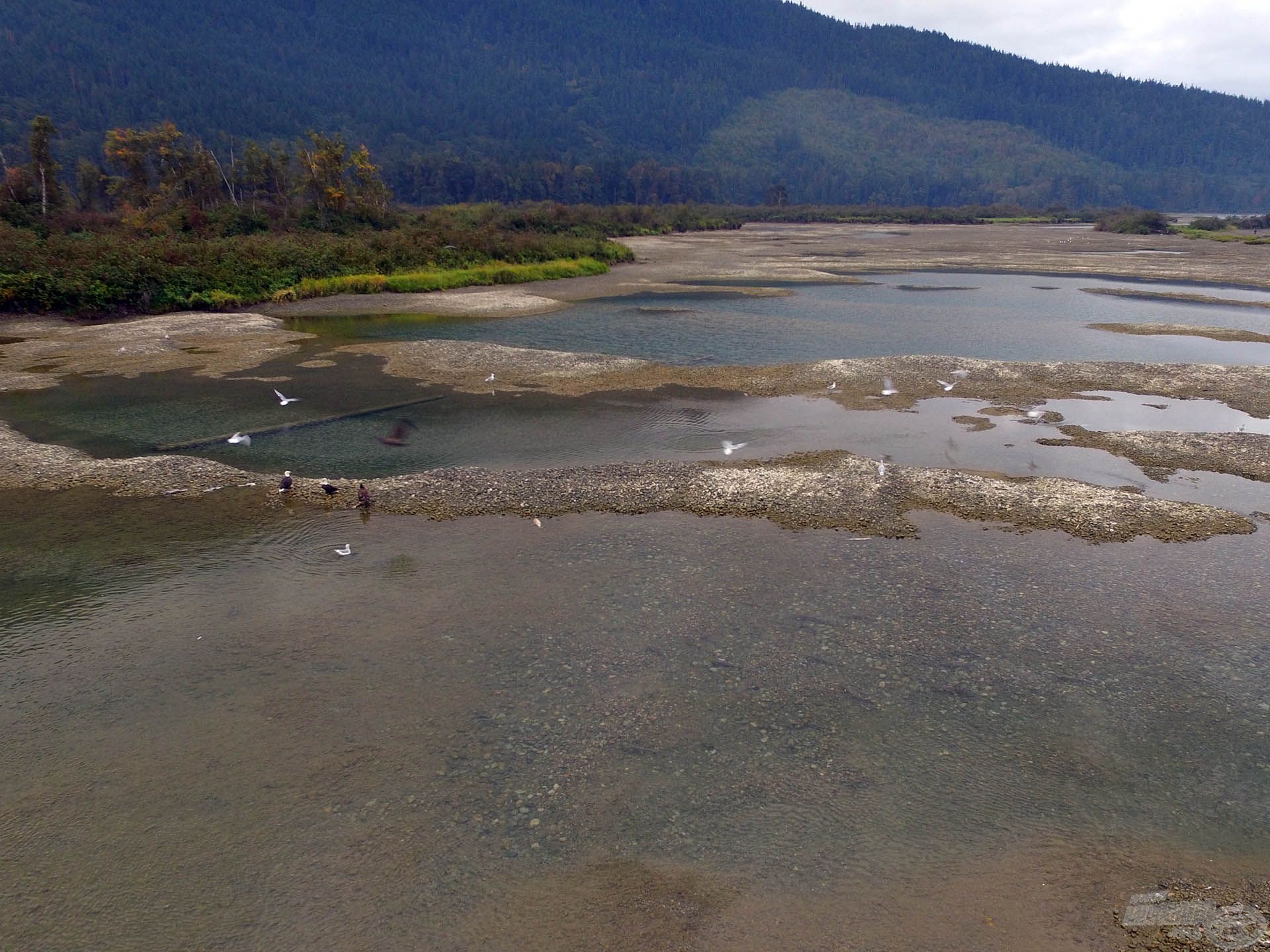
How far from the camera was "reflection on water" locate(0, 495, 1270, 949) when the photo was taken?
9516 millimetres

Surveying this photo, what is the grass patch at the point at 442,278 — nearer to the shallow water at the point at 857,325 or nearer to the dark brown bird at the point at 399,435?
the shallow water at the point at 857,325

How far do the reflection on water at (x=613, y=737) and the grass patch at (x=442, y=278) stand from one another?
4611 centimetres

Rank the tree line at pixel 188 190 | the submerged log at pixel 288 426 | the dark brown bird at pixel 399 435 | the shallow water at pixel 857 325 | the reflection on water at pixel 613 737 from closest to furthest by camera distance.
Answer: the reflection on water at pixel 613 737 → the submerged log at pixel 288 426 → the dark brown bird at pixel 399 435 → the shallow water at pixel 857 325 → the tree line at pixel 188 190

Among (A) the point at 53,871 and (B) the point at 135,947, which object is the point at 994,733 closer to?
(B) the point at 135,947

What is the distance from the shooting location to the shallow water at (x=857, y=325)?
41000 millimetres

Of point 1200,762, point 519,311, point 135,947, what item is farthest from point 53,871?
point 519,311

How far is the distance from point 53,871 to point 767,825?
9.69 meters

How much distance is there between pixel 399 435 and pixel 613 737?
60.0ft

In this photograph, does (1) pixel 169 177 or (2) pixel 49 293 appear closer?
(2) pixel 49 293

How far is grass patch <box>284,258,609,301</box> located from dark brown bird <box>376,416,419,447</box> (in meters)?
35.6

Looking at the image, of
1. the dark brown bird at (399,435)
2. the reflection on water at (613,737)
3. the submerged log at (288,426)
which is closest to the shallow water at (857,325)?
the submerged log at (288,426)

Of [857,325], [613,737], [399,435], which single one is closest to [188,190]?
[399,435]

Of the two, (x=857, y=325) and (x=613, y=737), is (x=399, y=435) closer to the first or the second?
(x=613, y=737)

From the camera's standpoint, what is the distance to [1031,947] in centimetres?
887
